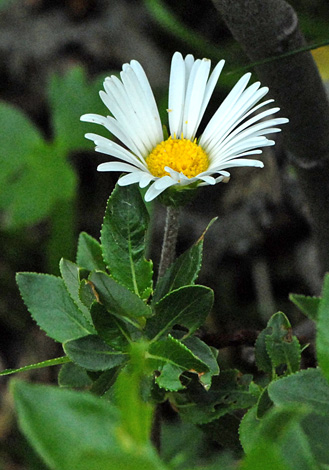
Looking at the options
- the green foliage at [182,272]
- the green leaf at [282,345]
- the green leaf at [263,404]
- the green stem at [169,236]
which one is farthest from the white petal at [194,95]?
the green leaf at [263,404]

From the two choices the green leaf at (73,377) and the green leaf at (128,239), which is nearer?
the green leaf at (128,239)

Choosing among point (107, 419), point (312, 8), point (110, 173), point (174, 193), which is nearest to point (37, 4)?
point (110, 173)

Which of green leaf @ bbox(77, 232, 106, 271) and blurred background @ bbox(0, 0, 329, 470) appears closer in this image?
green leaf @ bbox(77, 232, 106, 271)

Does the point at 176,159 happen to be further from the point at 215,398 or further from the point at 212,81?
the point at 215,398

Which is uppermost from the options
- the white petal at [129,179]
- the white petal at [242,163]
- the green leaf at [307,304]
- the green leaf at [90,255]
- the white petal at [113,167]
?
the white petal at [113,167]

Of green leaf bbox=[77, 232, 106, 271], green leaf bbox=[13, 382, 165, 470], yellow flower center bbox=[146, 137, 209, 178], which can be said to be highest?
yellow flower center bbox=[146, 137, 209, 178]

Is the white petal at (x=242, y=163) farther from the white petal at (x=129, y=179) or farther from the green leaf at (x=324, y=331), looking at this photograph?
the green leaf at (x=324, y=331)

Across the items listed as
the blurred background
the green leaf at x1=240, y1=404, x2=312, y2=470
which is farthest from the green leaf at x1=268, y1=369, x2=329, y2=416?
the blurred background

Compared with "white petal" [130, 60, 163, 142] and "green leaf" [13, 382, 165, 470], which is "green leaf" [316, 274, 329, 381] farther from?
"white petal" [130, 60, 163, 142]
